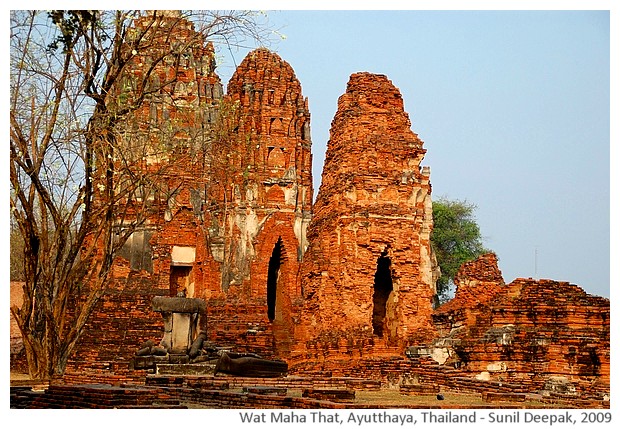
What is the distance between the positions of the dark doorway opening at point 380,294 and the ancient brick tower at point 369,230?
3.2 inches

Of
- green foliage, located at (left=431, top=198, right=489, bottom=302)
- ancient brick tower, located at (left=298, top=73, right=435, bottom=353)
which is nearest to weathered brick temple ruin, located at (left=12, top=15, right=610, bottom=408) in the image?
ancient brick tower, located at (left=298, top=73, right=435, bottom=353)

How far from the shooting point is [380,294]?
75.3 ft

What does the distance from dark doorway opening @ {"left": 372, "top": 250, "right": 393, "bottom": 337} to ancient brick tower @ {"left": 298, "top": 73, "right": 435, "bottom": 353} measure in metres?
0.08

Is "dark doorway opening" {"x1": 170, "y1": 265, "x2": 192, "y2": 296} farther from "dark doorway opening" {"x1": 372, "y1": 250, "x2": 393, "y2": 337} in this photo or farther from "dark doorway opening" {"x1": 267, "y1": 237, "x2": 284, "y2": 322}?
"dark doorway opening" {"x1": 372, "y1": 250, "x2": 393, "y2": 337}

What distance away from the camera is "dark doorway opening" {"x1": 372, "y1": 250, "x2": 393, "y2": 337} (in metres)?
22.7

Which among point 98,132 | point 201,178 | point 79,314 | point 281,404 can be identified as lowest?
point 281,404

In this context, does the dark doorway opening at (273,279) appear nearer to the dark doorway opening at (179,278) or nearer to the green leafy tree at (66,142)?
the dark doorway opening at (179,278)

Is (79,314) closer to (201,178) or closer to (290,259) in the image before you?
(201,178)

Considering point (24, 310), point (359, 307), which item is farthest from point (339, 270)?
point (24, 310)

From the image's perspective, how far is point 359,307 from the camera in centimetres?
2081

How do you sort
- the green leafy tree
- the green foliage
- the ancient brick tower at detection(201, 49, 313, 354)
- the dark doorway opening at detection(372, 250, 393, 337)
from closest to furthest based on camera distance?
the green leafy tree → the dark doorway opening at detection(372, 250, 393, 337) → the ancient brick tower at detection(201, 49, 313, 354) → the green foliage

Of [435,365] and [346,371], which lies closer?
[435,365]

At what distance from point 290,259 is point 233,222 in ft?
5.86

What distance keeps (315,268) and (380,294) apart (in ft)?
5.66
